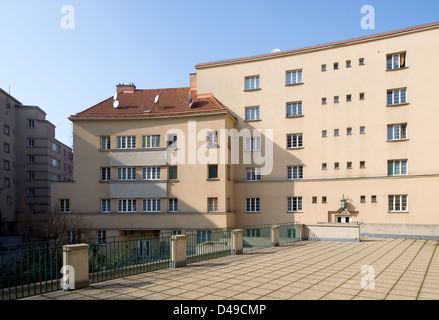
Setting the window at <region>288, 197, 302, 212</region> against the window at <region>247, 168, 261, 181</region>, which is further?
the window at <region>247, 168, 261, 181</region>

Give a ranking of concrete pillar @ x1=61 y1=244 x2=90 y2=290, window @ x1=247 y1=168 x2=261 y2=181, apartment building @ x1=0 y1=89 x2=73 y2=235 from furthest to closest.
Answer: apartment building @ x1=0 y1=89 x2=73 y2=235 < window @ x1=247 y1=168 x2=261 y2=181 < concrete pillar @ x1=61 y1=244 x2=90 y2=290

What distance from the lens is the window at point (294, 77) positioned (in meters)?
35.1

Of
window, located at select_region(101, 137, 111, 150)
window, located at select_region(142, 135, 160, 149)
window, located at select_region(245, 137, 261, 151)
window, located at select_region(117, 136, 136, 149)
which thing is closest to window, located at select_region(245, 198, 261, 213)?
window, located at select_region(245, 137, 261, 151)

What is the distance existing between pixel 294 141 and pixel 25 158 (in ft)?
140

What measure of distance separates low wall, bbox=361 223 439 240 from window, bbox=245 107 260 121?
47.9 feet

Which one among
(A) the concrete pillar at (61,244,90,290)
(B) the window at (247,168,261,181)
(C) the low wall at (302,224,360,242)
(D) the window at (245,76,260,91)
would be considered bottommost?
(C) the low wall at (302,224,360,242)

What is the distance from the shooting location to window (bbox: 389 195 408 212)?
99.6 feet

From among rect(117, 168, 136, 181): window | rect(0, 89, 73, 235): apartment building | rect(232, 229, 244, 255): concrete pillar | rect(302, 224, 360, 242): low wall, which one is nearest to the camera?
rect(232, 229, 244, 255): concrete pillar

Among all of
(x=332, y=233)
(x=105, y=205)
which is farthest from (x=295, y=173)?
(x=105, y=205)

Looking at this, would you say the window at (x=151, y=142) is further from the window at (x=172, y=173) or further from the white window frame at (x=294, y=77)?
the white window frame at (x=294, y=77)

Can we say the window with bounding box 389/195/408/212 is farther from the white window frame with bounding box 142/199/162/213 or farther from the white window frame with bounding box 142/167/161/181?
the white window frame with bounding box 142/167/161/181

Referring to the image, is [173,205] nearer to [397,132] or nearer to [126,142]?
[126,142]

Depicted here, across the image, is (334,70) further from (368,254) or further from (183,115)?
(368,254)

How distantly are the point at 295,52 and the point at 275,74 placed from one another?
110 inches
